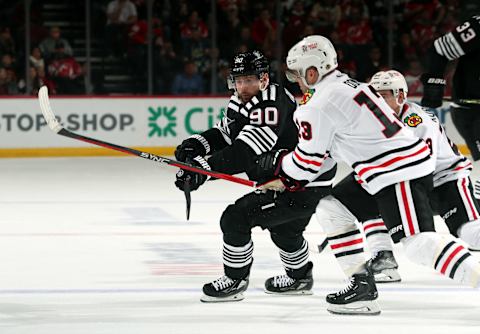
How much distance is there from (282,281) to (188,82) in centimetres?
772

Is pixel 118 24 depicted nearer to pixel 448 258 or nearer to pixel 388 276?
pixel 388 276

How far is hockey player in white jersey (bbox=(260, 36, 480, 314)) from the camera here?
420 centimetres

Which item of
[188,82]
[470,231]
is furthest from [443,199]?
[188,82]

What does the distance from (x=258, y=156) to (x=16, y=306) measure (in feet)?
3.59

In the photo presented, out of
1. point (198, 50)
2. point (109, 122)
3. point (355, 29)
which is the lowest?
point (109, 122)

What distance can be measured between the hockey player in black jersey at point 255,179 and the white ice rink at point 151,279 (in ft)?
0.38

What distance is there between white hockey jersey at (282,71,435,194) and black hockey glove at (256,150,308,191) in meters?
0.13

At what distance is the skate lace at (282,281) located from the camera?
501 centimetres

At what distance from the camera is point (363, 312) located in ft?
14.7

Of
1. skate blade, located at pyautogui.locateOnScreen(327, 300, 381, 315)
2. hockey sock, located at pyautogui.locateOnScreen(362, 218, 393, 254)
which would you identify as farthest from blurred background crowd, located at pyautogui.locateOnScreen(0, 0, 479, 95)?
skate blade, located at pyautogui.locateOnScreen(327, 300, 381, 315)

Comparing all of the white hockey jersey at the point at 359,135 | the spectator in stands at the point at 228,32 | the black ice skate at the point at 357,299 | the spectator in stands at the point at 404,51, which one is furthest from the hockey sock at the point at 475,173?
the white hockey jersey at the point at 359,135

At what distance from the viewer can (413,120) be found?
16.8 feet

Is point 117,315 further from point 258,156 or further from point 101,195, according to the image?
point 101,195

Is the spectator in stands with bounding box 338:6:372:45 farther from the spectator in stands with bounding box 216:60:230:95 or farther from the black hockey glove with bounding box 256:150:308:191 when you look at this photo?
the black hockey glove with bounding box 256:150:308:191
